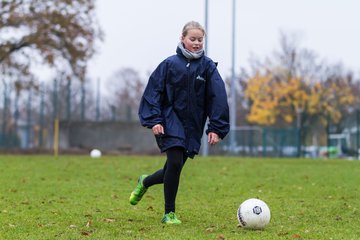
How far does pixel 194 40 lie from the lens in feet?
19.4

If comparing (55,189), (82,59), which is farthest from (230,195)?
(82,59)

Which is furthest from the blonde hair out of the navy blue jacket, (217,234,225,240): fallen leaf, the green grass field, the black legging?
(217,234,225,240): fallen leaf

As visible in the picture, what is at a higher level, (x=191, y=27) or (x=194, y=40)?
(x=191, y=27)

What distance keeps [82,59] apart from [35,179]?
20531 mm

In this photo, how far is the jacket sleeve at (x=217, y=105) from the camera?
19.5 ft

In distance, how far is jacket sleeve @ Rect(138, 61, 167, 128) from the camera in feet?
19.1

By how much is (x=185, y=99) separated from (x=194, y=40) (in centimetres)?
56

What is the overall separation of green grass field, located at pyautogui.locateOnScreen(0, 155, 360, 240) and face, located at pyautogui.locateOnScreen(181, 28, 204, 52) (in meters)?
1.66

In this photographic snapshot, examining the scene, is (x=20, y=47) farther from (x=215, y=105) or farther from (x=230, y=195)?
(x=215, y=105)

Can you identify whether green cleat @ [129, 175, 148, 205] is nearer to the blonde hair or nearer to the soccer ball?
the soccer ball

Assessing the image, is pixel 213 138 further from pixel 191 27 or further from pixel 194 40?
pixel 191 27

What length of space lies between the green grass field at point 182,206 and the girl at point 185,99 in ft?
2.39

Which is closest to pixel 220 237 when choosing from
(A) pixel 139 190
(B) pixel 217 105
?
(B) pixel 217 105

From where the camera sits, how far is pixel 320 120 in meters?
42.3
